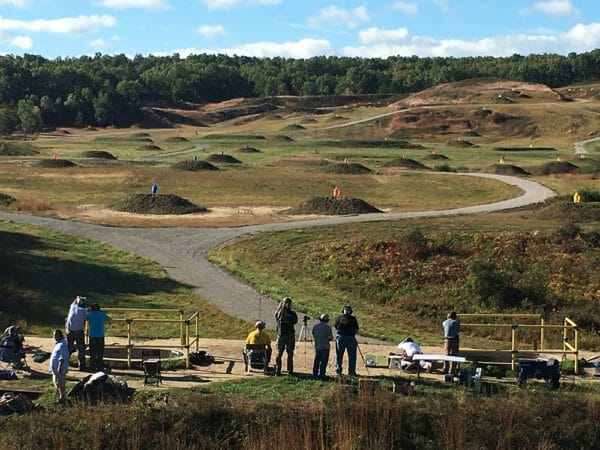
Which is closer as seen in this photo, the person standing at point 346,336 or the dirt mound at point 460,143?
the person standing at point 346,336

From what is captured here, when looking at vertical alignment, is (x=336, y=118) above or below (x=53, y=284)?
above

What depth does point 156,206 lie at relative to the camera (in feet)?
146

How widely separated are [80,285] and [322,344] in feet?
48.7

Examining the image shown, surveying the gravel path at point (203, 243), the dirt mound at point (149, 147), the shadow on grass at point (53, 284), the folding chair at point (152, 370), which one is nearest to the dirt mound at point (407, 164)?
the gravel path at point (203, 243)

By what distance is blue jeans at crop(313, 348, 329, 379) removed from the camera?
53.8 feet

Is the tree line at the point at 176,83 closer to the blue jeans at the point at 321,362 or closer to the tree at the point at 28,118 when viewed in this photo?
the tree at the point at 28,118

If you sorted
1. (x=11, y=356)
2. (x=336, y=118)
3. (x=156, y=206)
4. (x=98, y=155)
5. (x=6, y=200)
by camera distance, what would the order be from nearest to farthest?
(x=11, y=356) < (x=156, y=206) < (x=6, y=200) < (x=98, y=155) < (x=336, y=118)

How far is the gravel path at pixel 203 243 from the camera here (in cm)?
2658

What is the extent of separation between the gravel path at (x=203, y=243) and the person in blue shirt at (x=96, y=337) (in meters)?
7.29

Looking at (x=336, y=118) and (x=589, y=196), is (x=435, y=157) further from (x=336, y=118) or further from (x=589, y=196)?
(x=336, y=118)

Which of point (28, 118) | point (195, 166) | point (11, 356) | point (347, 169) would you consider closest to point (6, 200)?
point (195, 166)

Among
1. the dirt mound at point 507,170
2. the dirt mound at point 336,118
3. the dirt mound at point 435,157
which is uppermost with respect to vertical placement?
the dirt mound at point 336,118

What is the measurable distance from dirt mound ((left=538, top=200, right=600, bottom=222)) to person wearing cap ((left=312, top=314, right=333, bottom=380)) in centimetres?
2543

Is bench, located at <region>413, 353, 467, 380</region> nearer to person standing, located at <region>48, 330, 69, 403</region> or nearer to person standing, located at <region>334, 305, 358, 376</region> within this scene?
person standing, located at <region>334, 305, 358, 376</region>
